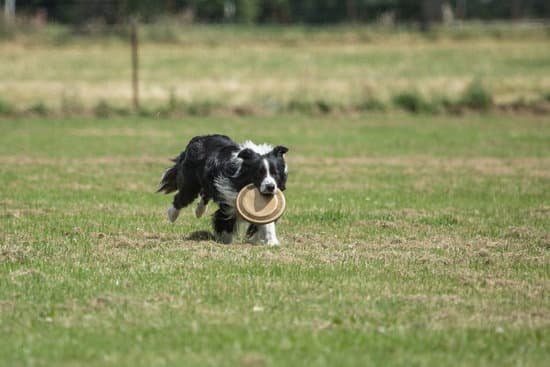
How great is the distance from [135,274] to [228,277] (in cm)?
82

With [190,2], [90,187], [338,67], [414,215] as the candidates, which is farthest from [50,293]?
[190,2]

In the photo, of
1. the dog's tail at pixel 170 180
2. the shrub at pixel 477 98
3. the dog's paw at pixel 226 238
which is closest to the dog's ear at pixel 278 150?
the dog's paw at pixel 226 238

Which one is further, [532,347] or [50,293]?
[50,293]

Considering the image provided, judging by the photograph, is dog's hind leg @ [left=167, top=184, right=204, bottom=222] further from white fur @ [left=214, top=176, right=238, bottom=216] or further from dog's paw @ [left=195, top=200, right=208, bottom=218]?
white fur @ [left=214, top=176, right=238, bottom=216]

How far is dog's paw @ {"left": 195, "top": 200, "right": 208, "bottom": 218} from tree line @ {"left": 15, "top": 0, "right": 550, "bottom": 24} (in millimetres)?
36173

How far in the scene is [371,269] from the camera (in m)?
9.31

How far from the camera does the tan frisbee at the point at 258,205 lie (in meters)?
10.5

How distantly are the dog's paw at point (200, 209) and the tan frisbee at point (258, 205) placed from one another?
205 centimetres

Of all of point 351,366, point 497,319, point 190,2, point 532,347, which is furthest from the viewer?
point 190,2

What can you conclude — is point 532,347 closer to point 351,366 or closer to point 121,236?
point 351,366

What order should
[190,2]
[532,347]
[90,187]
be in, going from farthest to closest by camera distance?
[190,2] → [90,187] → [532,347]

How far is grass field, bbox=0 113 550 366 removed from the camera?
664 centimetres

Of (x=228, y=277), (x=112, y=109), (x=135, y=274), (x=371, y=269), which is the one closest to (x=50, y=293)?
(x=135, y=274)

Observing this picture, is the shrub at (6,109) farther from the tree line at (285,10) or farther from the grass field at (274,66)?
the tree line at (285,10)
